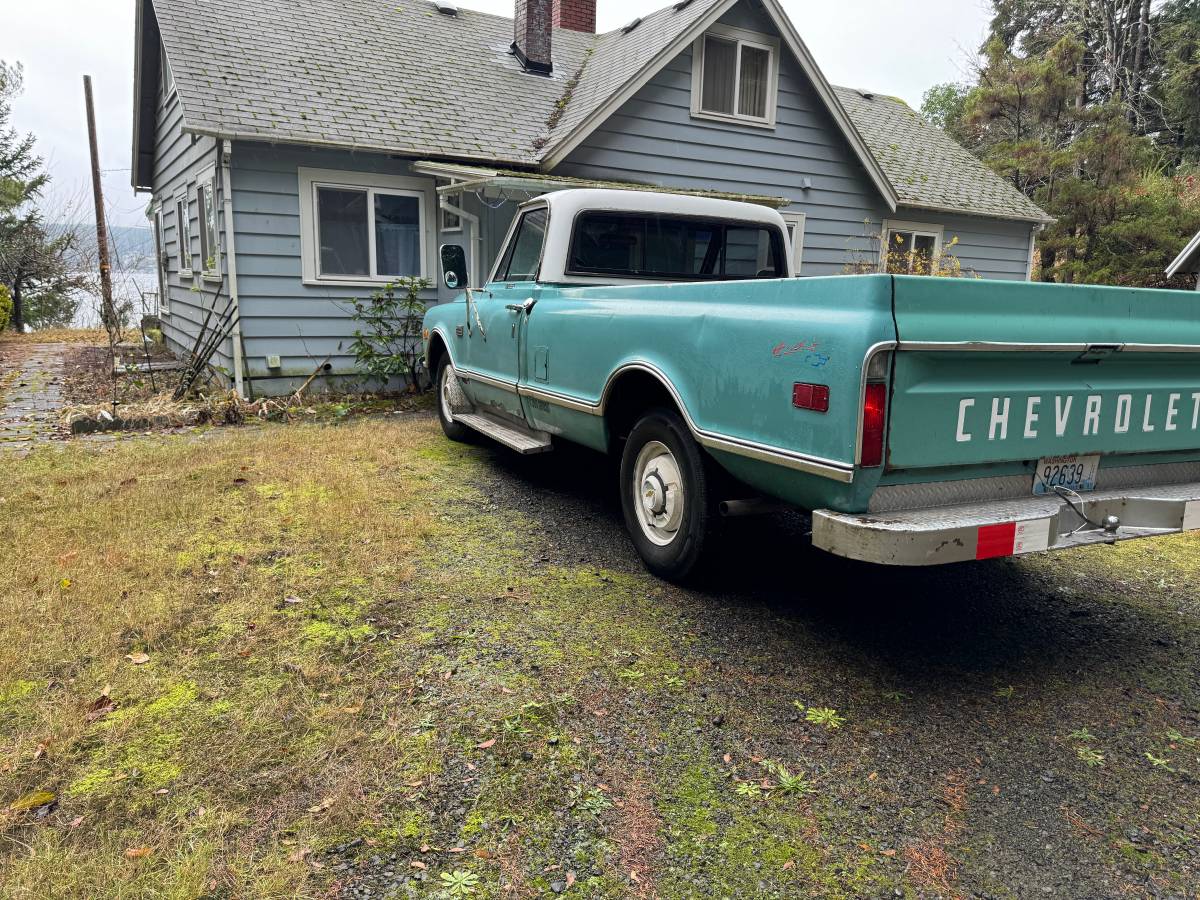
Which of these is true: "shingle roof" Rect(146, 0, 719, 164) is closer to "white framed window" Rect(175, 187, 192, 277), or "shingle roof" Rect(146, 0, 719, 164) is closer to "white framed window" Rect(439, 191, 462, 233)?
"white framed window" Rect(439, 191, 462, 233)

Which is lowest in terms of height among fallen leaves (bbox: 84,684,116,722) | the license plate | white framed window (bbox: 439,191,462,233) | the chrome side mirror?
fallen leaves (bbox: 84,684,116,722)

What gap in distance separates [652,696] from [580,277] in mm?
3110

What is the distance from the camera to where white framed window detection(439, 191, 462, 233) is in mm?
10312

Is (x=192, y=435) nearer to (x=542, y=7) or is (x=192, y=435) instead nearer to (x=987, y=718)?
(x=987, y=718)

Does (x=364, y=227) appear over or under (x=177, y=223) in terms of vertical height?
under

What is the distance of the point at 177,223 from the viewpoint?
13.4m

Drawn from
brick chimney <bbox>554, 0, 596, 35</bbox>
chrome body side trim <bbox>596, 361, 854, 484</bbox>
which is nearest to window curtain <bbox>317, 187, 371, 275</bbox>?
chrome body side trim <bbox>596, 361, 854, 484</bbox>

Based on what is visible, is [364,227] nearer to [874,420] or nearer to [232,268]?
[232,268]

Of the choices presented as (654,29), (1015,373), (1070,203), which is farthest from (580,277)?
(1070,203)

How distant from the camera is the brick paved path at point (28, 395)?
779cm

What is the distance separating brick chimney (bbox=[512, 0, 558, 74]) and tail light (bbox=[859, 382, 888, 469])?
11.5m

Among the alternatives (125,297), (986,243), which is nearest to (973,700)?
(986,243)

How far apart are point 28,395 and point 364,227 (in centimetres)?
481

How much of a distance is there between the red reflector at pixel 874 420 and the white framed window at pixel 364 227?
28.2 ft
